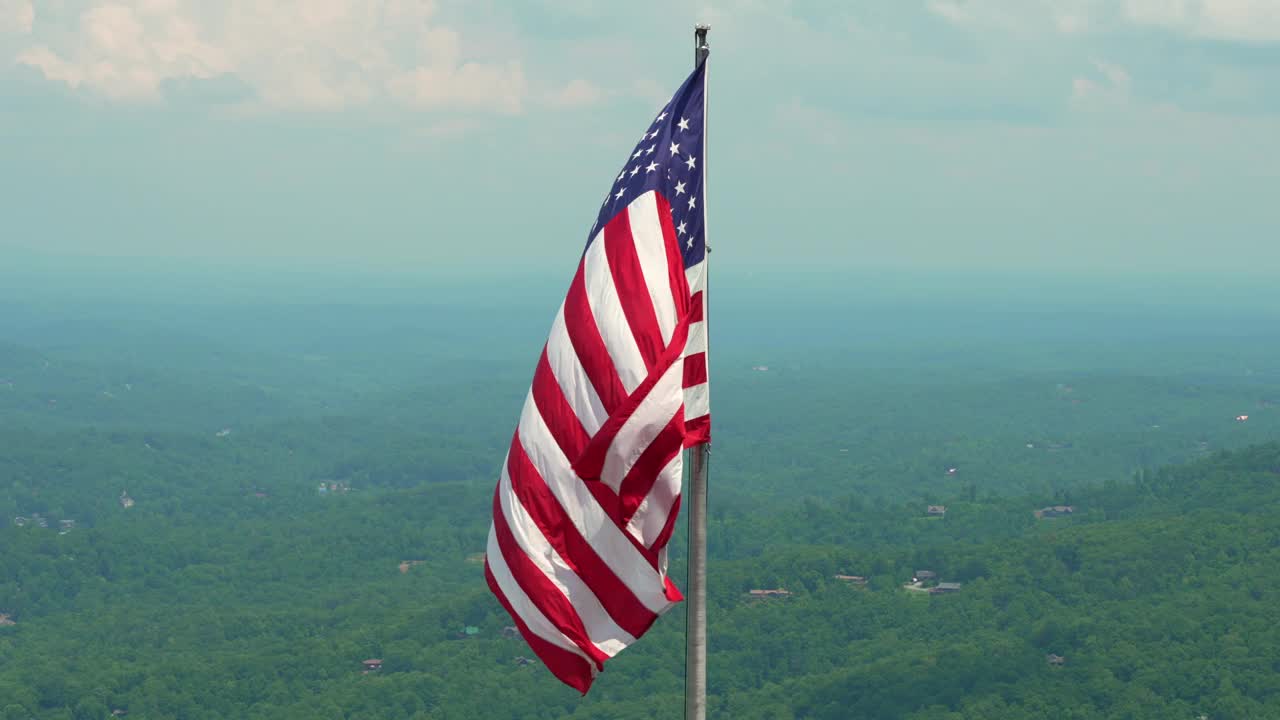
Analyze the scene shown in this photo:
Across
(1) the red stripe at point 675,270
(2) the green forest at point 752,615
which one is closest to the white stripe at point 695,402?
(1) the red stripe at point 675,270

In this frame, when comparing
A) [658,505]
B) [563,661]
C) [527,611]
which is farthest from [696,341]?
[563,661]

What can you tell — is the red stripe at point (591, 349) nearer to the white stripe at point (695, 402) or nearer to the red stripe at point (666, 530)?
the white stripe at point (695, 402)

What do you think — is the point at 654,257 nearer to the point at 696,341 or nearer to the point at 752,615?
the point at 696,341

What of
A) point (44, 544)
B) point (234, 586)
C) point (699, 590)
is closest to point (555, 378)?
point (699, 590)

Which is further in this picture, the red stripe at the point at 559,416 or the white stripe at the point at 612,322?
the red stripe at the point at 559,416

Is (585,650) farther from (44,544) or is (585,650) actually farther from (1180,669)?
(44,544)
